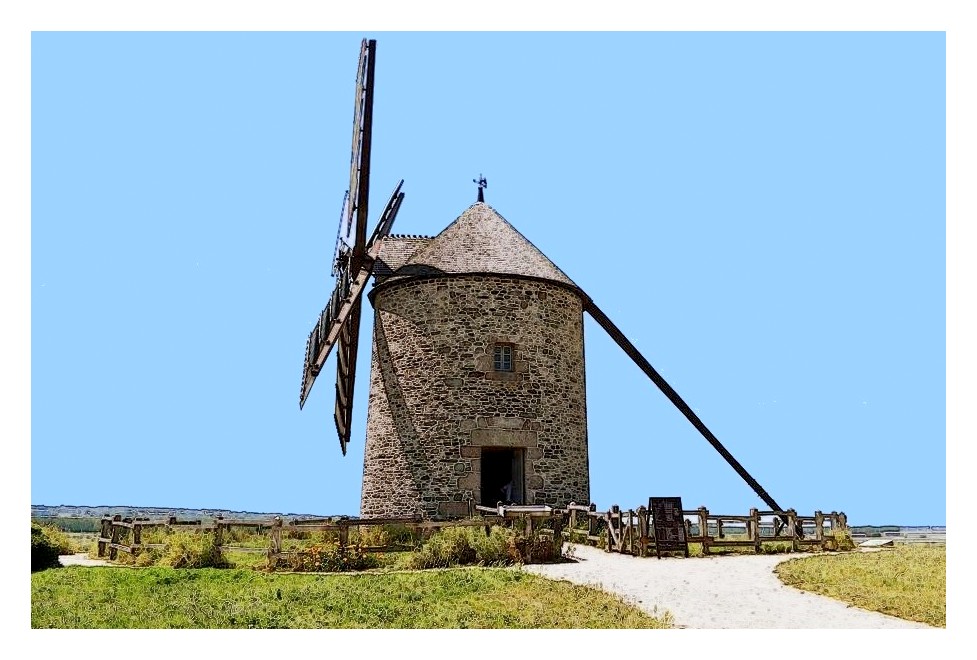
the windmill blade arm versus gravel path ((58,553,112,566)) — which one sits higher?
the windmill blade arm

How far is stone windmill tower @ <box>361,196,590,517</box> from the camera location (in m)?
18.1

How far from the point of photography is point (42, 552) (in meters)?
14.6

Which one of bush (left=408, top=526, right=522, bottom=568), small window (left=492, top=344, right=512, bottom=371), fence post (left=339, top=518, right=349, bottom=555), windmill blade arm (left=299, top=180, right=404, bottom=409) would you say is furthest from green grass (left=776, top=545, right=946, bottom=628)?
windmill blade arm (left=299, top=180, right=404, bottom=409)

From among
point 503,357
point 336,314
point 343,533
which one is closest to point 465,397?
point 503,357

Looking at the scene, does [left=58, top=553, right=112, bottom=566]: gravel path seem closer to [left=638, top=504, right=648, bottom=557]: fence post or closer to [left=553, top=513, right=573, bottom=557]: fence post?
[left=553, top=513, right=573, bottom=557]: fence post

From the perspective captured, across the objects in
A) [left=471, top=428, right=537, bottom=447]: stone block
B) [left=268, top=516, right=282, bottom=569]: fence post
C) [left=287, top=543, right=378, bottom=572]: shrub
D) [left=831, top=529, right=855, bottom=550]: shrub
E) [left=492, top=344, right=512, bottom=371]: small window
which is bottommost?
[left=831, top=529, right=855, bottom=550]: shrub

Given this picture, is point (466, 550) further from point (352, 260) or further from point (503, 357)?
point (352, 260)

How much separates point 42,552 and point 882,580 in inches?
532

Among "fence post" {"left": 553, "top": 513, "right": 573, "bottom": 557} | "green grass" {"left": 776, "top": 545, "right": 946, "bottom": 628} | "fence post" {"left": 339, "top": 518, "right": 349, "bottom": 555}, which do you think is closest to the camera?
"green grass" {"left": 776, "top": 545, "right": 946, "bottom": 628}

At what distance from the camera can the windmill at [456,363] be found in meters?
18.0

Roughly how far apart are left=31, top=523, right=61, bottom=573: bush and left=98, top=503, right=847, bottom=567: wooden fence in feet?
3.81

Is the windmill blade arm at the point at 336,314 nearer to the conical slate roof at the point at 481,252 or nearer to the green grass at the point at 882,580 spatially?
the conical slate roof at the point at 481,252

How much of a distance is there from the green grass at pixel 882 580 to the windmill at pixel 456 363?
20.5ft
